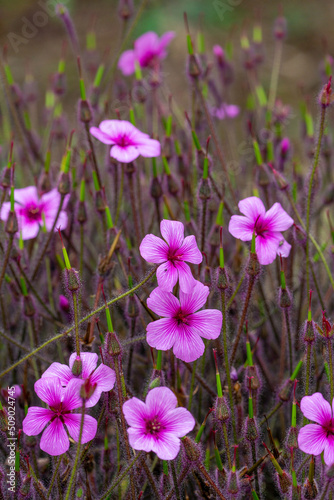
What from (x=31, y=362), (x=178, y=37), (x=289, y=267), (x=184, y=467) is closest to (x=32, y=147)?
(x=31, y=362)

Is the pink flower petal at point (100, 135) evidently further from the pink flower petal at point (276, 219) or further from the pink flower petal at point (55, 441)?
the pink flower petal at point (55, 441)

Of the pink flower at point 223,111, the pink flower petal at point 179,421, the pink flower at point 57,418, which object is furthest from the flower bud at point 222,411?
the pink flower at point 223,111

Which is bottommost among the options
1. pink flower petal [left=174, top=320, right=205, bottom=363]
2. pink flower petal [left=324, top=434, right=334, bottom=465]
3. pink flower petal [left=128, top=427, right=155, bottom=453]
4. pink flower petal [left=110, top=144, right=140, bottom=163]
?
pink flower petal [left=324, top=434, right=334, bottom=465]

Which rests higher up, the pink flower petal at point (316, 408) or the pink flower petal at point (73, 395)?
the pink flower petal at point (73, 395)

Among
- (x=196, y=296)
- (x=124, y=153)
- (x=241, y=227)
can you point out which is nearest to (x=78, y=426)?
(x=196, y=296)

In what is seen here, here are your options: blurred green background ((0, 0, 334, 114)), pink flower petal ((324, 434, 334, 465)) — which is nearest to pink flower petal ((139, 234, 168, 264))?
pink flower petal ((324, 434, 334, 465))

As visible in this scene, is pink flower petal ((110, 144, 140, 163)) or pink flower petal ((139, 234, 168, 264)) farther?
pink flower petal ((110, 144, 140, 163))

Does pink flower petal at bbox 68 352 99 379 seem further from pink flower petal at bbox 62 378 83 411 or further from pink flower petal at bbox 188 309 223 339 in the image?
pink flower petal at bbox 188 309 223 339
